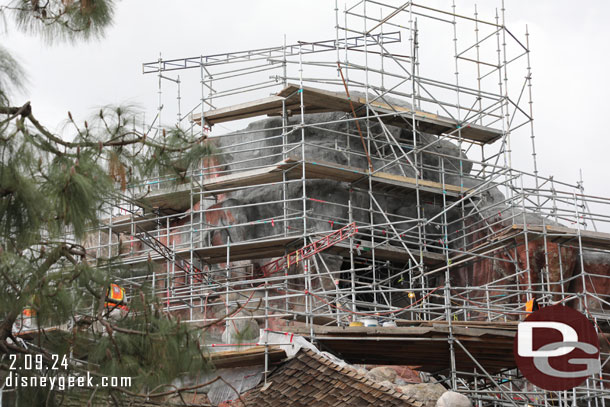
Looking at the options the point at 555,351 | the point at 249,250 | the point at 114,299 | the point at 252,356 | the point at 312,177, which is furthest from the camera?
the point at 312,177

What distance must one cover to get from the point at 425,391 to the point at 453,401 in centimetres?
90

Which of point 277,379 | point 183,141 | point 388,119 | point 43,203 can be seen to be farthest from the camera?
point 388,119

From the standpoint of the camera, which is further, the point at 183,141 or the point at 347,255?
the point at 347,255

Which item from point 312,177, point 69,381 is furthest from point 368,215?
point 69,381

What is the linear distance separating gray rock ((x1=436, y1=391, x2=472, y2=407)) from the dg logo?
128cm

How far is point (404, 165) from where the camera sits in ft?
72.6

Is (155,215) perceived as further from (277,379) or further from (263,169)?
(277,379)

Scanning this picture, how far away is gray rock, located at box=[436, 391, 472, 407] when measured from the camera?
13.7 meters

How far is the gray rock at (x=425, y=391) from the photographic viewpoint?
563 inches

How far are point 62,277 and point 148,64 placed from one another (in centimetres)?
1535

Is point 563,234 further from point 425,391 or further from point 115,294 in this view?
point 115,294

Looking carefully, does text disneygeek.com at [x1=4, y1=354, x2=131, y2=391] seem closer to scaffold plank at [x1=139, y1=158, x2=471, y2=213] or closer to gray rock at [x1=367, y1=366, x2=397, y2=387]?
gray rock at [x1=367, y1=366, x2=397, y2=387]

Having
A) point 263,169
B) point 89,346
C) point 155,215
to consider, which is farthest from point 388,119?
point 89,346

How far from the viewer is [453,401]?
541 inches
